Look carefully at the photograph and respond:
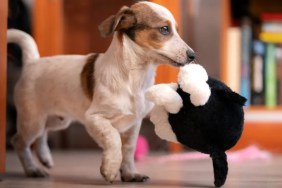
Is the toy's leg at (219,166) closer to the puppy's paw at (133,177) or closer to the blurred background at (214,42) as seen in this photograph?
the puppy's paw at (133,177)

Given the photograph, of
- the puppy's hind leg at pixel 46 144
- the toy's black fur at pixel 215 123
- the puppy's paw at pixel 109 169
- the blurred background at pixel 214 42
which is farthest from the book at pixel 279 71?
the puppy's paw at pixel 109 169

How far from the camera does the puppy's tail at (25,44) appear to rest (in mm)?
1731

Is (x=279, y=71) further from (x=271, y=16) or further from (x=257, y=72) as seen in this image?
(x=271, y=16)

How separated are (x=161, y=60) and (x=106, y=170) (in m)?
0.34

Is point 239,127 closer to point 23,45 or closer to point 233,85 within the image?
point 23,45

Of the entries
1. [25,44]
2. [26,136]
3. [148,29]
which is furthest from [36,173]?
[148,29]

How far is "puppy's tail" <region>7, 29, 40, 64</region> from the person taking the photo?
173 cm

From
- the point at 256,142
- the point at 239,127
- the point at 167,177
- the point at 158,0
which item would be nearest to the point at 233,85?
the point at 256,142

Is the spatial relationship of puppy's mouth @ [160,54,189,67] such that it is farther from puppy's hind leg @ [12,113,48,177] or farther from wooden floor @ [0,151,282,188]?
puppy's hind leg @ [12,113,48,177]

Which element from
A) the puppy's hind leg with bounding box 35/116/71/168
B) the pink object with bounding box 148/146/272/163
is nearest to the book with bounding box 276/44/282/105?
the pink object with bounding box 148/146/272/163

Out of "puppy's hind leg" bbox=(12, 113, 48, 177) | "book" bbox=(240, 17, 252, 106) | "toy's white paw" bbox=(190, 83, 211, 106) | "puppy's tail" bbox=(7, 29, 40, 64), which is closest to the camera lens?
"toy's white paw" bbox=(190, 83, 211, 106)

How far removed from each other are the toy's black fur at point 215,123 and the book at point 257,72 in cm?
126

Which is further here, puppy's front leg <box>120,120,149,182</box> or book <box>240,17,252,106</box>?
book <box>240,17,252,106</box>

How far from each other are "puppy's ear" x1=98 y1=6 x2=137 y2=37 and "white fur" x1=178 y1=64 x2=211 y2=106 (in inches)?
10.1
